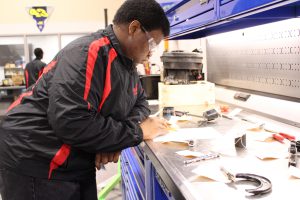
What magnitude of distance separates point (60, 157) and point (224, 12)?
1029 millimetres

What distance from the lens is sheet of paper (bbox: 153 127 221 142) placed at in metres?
1.58

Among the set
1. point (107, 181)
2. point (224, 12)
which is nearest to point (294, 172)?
point (224, 12)

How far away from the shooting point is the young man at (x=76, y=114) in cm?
114

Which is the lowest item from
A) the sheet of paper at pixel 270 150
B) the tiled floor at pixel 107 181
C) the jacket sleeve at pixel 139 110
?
the tiled floor at pixel 107 181

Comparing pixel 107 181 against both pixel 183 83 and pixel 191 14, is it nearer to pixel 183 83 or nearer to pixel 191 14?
pixel 183 83

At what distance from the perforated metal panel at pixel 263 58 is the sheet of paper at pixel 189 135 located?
638mm

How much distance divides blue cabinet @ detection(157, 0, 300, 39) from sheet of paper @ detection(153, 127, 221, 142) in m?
0.60

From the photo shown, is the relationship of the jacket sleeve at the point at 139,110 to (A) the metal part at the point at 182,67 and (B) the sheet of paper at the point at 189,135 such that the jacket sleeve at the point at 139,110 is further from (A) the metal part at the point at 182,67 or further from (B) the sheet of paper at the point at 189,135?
(A) the metal part at the point at 182,67

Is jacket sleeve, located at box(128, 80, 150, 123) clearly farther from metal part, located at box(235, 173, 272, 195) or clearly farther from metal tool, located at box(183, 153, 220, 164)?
metal part, located at box(235, 173, 272, 195)

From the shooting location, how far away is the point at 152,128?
1.64 meters

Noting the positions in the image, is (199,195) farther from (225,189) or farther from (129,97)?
(129,97)

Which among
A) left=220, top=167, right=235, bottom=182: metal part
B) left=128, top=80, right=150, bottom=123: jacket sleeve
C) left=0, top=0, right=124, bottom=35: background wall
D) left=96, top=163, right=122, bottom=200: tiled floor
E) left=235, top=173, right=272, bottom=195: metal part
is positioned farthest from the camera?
left=0, top=0, right=124, bottom=35: background wall

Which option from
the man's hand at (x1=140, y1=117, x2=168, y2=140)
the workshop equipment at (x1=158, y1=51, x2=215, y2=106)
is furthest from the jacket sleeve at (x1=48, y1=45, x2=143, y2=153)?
the workshop equipment at (x1=158, y1=51, x2=215, y2=106)

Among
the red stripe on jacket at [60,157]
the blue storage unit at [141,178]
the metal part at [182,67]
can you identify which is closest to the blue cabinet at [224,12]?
the metal part at [182,67]
